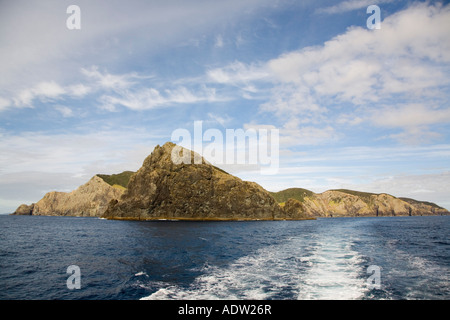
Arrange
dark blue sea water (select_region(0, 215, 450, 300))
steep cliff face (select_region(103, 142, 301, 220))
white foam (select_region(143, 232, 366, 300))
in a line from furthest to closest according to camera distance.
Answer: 1. steep cliff face (select_region(103, 142, 301, 220))
2. dark blue sea water (select_region(0, 215, 450, 300))
3. white foam (select_region(143, 232, 366, 300))

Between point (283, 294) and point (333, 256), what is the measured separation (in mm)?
18882

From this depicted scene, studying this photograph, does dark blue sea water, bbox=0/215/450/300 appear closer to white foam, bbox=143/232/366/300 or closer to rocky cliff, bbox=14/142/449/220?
white foam, bbox=143/232/366/300

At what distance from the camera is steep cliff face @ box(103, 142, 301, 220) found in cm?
14725

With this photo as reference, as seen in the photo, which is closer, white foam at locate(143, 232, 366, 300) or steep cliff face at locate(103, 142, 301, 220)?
white foam at locate(143, 232, 366, 300)

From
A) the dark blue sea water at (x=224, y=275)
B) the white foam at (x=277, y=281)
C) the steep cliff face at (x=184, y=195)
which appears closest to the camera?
the white foam at (x=277, y=281)

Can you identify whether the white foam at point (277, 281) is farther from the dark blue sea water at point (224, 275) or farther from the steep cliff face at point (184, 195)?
the steep cliff face at point (184, 195)

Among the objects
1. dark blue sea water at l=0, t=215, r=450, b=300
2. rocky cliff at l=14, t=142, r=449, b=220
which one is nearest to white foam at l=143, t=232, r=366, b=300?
dark blue sea water at l=0, t=215, r=450, b=300

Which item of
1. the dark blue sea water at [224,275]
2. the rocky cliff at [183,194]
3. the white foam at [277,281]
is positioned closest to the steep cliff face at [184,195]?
the rocky cliff at [183,194]

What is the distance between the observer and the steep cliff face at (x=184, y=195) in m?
147

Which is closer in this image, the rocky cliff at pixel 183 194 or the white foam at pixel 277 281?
the white foam at pixel 277 281

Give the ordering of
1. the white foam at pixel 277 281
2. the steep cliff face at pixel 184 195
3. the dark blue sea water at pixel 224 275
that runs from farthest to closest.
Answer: the steep cliff face at pixel 184 195
the dark blue sea water at pixel 224 275
the white foam at pixel 277 281

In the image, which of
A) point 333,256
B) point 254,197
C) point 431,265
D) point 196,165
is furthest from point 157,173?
point 431,265

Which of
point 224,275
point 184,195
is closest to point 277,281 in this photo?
point 224,275

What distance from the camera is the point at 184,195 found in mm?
156625
